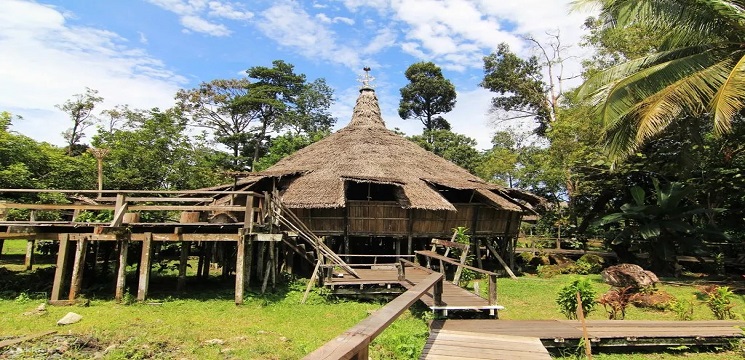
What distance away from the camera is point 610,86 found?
12078 mm

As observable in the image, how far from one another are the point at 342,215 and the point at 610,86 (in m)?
9.37

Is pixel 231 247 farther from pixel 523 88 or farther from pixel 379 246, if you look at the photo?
pixel 523 88

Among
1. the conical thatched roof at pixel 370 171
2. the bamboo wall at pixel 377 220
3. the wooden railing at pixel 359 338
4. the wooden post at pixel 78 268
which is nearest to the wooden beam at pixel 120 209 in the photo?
the wooden post at pixel 78 268

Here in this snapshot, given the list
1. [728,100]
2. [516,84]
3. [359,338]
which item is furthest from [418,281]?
[516,84]

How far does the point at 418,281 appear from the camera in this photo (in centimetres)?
1092

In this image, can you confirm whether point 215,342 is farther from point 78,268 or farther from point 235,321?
A: point 78,268

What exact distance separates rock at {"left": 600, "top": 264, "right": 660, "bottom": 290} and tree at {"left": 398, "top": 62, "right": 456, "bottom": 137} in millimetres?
29697

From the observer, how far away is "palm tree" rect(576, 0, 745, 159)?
32.7 ft

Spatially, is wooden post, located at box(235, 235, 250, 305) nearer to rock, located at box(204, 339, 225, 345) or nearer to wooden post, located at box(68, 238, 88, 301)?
rock, located at box(204, 339, 225, 345)

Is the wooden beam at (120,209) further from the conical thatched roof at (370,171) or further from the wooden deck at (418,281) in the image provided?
the conical thatched roof at (370,171)

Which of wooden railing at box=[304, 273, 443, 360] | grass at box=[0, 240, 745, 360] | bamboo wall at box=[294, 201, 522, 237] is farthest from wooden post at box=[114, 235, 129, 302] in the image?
wooden railing at box=[304, 273, 443, 360]

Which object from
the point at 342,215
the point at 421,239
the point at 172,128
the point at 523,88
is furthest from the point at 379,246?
the point at 523,88

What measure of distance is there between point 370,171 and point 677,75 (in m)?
9.95

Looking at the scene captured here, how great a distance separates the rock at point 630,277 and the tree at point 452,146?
2169 cm
